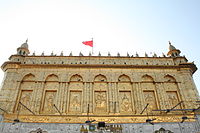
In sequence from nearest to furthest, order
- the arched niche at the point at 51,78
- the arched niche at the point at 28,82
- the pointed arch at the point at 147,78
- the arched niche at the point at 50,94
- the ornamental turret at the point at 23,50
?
the arched niche at the point at 50,94, the arched niche at the point at 28,82, the arched niche at the point at 51,78, the pointed arch at the point at 147,78, the ornamental turret at the point at 23,50

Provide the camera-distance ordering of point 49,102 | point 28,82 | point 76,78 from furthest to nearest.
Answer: point 76,78, point 28,82, point 49,102

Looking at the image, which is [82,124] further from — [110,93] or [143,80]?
[143,80]

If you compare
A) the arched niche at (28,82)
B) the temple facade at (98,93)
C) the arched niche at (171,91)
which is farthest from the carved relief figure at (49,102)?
the arched niche at (171,91)

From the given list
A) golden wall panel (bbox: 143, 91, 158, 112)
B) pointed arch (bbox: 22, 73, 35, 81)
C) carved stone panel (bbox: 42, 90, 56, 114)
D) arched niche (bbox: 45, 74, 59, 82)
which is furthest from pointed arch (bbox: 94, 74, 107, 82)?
pointed arch (bbox: 22, 73, 35, 81)

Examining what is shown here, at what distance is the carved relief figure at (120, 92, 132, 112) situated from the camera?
16239mm

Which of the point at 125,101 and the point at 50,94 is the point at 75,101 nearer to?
the point at 50,94

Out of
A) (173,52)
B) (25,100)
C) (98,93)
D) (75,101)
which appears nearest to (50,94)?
(25,100)

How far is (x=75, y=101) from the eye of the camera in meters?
16.6

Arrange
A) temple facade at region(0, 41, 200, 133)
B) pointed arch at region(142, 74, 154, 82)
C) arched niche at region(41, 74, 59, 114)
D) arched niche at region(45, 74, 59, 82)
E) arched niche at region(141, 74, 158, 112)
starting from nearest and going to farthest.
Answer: temple facade at region(0, 41, 200, 133), arched niche at region(41, 74, 59, 114), arched niche at region(141, 74, 158, 112), arched niche at region(45, 74, 59, 82), pointed arch at region(142, 74, 154, 82)

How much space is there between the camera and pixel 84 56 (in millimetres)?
19797

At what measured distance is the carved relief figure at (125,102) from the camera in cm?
1624

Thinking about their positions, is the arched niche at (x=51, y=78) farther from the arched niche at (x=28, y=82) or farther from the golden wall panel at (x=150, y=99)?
the golden wall panel at (x=150, y=99)

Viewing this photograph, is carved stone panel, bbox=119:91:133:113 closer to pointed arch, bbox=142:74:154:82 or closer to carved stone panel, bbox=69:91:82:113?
pointed arch, bbox=142:74:154:82

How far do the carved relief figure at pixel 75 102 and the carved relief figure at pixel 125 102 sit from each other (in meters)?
4.11
